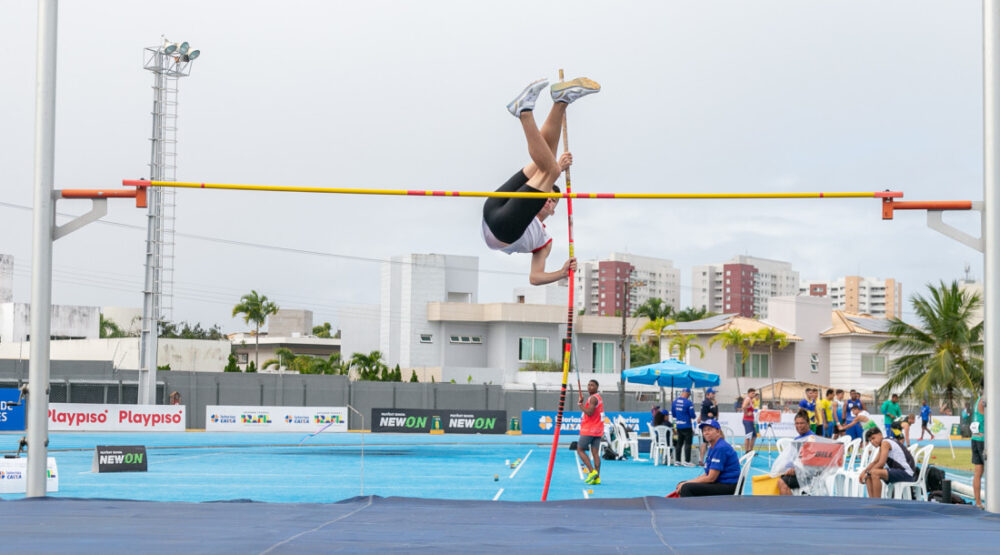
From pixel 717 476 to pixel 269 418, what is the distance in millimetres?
26687

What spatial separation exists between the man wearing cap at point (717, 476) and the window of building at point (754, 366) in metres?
49.5

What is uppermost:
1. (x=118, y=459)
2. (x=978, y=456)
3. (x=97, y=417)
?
(x=978, y=456)

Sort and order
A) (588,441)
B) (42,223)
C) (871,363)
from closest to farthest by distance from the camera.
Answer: (42,223) → (588,441) → (871,363)

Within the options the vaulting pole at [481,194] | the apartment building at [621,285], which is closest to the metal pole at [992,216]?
the vaulting pole at [481,194]

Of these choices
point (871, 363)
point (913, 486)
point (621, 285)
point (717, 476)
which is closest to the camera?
point (717, 476)

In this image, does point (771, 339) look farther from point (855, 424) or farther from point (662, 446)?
point (855, 424)

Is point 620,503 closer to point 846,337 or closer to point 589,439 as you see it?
point 589,439

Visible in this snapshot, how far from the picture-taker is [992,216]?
924 centimetres

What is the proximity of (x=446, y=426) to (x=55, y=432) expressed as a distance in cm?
1233

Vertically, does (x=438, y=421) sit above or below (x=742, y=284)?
below

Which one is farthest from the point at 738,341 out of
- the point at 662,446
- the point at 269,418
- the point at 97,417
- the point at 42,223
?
the point at 42,223

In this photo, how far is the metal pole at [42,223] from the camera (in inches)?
377

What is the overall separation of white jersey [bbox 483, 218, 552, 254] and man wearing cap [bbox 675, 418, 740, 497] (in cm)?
300

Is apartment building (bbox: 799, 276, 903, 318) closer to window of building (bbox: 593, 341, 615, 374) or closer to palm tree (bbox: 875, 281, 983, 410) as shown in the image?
window of building (bbox: 593, 341, 615, 374)
